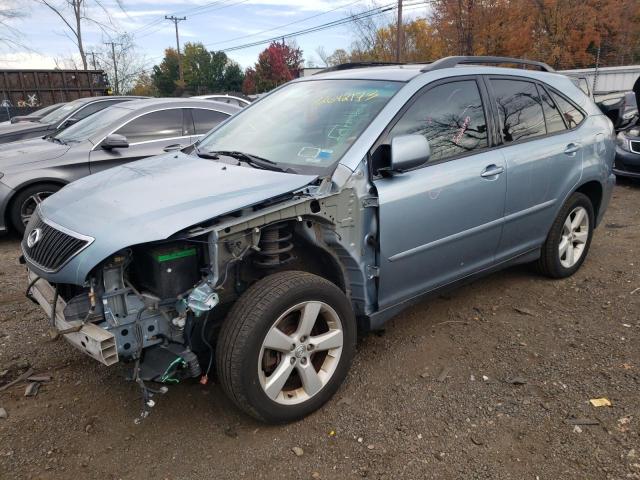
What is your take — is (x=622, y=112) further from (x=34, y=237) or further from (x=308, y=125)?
(x=34, y=237)

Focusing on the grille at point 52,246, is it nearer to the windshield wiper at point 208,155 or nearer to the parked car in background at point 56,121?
the windshield wiper at point 208,155

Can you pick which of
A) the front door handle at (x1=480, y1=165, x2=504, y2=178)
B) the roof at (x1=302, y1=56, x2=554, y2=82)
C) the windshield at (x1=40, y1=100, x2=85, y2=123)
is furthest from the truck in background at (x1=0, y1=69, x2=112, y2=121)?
the front door handle at (x1=480, y1=165, x2=504, y2=178)

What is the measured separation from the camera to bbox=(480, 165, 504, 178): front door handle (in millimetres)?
3334

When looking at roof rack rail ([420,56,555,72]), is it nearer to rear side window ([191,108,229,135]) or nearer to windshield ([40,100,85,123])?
rear side window ([191,108,229,135])

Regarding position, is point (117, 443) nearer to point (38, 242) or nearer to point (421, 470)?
point (38, 242)

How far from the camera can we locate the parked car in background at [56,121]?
9.59 m

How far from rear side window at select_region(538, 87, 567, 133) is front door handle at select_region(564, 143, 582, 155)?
15cm

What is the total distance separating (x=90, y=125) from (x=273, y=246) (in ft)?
17.0

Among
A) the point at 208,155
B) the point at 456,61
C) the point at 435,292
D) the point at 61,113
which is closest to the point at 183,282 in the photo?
the point at 208,155

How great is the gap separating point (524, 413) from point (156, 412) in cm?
198

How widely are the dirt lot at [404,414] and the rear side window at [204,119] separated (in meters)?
3.68

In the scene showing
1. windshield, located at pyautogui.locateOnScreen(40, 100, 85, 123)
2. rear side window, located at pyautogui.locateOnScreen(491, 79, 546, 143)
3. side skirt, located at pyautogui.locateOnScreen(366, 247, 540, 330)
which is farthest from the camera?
windshield, located at pyautogui.locateOnScreen(40, 100, 85, 123)

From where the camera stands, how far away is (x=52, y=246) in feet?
8.18

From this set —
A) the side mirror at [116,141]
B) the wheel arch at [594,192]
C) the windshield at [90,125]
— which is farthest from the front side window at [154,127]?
Answer: the wheel arch at [594,192]
